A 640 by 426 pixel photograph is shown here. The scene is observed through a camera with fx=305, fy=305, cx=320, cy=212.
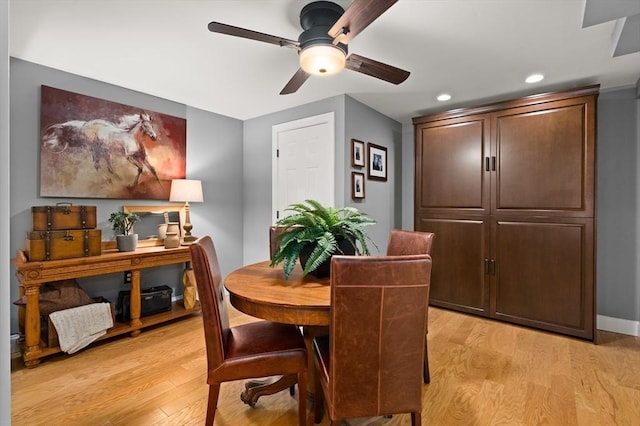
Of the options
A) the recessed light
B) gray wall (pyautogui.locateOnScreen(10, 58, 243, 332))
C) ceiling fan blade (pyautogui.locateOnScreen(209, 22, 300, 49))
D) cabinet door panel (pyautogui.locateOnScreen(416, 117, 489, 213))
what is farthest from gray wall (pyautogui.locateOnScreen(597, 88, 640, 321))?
gray wall (pyautogui.locateOnScreen(10, 58, 243, 332))

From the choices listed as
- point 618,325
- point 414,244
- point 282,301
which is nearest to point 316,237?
point 282,301

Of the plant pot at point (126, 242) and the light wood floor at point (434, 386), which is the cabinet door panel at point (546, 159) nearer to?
the light wood floor at point (434, 386)

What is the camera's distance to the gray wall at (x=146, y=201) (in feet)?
7.97

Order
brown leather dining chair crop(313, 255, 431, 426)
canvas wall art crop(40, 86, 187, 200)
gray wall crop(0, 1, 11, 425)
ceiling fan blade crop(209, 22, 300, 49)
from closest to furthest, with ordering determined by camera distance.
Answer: gray wall crop(0, 1, 11, 425) < brown leather dining chair crop(313, 255, 431, 426) < ceiling fan blade crop(209, 22, 300, 49) < canvas wall art crop(40, 86, 187, 200)

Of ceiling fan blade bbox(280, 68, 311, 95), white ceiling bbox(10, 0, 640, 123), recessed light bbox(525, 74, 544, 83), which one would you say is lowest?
ceiling fan blade bbox(280, 68, 311, 95)

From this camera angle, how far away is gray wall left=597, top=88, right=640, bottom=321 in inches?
109

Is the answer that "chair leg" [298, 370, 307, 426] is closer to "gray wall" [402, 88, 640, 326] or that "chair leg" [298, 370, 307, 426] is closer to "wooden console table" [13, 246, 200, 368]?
"wooden console table" [13, 246, 200, 368]

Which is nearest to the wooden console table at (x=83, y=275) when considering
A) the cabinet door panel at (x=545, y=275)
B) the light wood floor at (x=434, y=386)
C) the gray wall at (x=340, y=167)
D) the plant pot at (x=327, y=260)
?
the light wood floor at (x=434, y=386)

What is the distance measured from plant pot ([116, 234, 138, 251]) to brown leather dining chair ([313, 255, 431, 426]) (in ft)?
7.60

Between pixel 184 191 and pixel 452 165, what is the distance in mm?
2880

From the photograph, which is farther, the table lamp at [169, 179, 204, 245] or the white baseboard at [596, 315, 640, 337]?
the table lamp at [169, 179, 204, 245]

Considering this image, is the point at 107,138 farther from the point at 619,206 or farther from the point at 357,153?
the point at 619,206

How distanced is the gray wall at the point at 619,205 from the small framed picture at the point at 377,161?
206 cm

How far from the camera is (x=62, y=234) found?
232 cm
